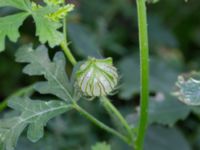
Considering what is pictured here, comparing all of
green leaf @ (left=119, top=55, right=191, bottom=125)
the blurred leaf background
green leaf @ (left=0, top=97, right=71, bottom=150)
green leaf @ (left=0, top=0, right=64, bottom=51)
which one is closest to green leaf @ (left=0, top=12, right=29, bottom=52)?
green leaf @ (left=0, top=0, right=64, bottom=51)

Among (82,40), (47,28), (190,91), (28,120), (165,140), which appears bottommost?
(165,140)

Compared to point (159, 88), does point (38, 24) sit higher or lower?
higher

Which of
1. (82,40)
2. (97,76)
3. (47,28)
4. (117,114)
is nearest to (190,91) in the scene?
(117,114)

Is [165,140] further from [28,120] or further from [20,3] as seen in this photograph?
[20,3]

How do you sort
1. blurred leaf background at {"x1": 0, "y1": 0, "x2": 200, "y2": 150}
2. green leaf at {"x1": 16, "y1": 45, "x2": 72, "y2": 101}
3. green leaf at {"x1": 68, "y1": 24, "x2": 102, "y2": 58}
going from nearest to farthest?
green leaf at {"x1": 16, "y1": 45, "x2": 72, "y2": 101} → blurred leaf background at {"x1": 0, "y1": 0, "x2": 200, "y2": 150} → green leaf at {"x1": 68, "y1": 24, "x2": 102, "y2": 58}

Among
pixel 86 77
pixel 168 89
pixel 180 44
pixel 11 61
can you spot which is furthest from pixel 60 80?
pixel 180 44

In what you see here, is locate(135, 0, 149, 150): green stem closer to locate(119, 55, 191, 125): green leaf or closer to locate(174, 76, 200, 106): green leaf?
locate(174, 76, 200, 106): green leaf

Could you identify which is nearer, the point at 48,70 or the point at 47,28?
the point at 47,28
